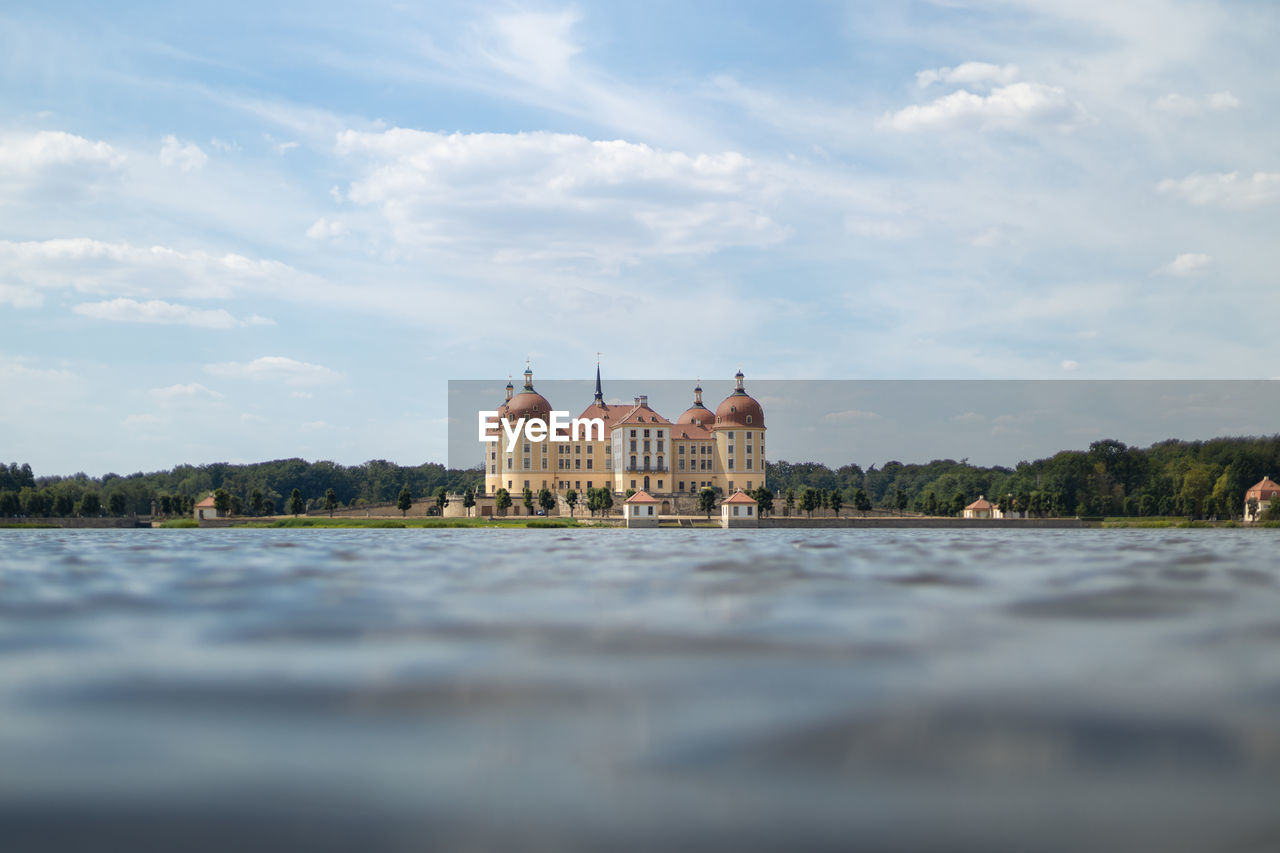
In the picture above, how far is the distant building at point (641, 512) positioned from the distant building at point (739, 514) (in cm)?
569

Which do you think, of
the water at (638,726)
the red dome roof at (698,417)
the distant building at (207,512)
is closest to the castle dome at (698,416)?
the red dome roof at (698,417)

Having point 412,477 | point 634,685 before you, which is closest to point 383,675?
point 634,685

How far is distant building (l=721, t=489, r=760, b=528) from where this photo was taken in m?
80.0

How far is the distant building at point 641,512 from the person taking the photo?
263 ft

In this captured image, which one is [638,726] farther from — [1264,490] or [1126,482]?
[1126,482]

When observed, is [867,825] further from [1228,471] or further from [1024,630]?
[1228,471]

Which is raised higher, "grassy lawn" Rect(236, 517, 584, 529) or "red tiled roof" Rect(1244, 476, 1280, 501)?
"red tiled roof" Rect(1244, 476, 1280, 501)

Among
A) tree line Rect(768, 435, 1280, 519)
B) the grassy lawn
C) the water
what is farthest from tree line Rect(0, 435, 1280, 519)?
the water

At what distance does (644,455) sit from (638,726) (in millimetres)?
94165

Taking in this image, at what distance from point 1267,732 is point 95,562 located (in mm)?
27959

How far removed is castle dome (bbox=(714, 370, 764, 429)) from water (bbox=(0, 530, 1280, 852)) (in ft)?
293

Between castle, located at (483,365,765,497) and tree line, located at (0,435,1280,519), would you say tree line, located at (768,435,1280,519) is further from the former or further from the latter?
castle, located at (483,365,765,497)

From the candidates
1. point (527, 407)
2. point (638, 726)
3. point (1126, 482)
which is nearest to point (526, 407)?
point (527, 407)

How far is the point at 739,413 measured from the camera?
105 metres
